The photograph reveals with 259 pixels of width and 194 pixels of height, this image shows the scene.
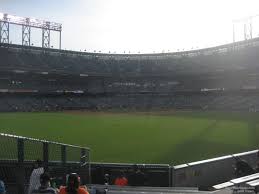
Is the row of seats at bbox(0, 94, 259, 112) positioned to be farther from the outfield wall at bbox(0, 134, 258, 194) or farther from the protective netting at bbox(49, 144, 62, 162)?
the protective netting at bbox(49, 144, 62, 162)

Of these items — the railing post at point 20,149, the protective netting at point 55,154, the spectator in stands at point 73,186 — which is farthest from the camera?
the protective netting at point 55,154

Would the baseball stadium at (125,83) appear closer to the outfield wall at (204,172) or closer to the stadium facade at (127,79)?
the stadium facade at (127,79)

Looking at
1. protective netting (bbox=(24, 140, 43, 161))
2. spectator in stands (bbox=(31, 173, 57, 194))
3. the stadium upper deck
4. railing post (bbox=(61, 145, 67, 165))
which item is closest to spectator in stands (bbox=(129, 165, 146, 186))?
railing post (bbox=(61, 145, 67, 165))

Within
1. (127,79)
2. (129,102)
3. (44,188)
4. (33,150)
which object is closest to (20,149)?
(33,150)

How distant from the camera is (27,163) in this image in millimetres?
10172

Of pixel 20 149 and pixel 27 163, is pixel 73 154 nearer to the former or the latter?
pixel 27 163

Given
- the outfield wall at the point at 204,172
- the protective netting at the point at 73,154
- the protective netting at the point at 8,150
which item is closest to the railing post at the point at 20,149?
the protective netting at the point at 8,150

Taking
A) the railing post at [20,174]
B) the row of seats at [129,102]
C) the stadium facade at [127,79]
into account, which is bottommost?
the railing post at [20,174]

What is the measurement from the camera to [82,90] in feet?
300

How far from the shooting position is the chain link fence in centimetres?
927

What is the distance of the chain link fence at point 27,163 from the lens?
365 inches

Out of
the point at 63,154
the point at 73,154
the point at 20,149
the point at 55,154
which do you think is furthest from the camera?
A: the point at 73,154

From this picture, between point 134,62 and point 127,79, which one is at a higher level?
point 134,62

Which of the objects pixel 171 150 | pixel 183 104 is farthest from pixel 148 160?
pixel 183 104
